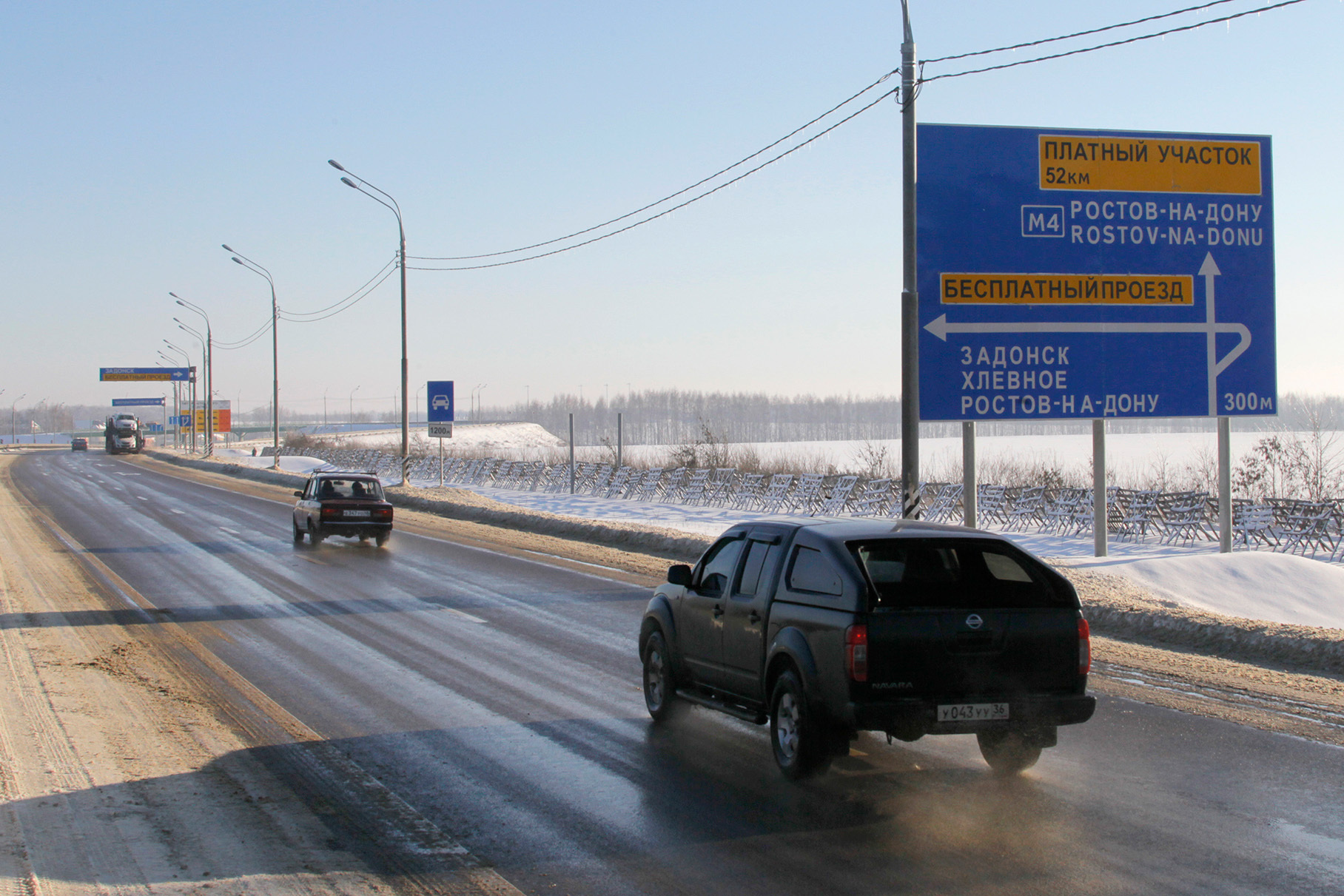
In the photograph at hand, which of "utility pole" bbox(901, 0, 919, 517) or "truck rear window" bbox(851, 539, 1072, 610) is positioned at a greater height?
"utility pole" bbox(901, 0, 919, 517)

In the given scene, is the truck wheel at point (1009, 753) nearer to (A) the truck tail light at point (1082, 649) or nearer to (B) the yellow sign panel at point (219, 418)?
(A) the truck tail light at point (1082, 649)

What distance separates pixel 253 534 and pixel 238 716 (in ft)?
55.2

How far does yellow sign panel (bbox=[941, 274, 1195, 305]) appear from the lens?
15945mm

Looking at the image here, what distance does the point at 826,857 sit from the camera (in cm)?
514

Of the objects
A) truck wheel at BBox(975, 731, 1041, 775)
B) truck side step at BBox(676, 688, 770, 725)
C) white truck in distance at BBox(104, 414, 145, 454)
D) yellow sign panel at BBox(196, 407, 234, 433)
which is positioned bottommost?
Answer: truck wheel at BBox(975, 731, 1041, 775)

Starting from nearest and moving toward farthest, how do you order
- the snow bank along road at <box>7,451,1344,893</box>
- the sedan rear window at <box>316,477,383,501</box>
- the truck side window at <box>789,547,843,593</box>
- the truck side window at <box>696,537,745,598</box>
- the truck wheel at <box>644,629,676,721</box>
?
the snow bank along road at <box>7,451,1344,893</box> < the truck side window at <box>789,547,843,593</box> < the truck side window at <box>696,537,745,598</box> < the truck wheel at <box>644,629,676,721</box> < the sedan rear window at <box>316,477,383,501</box>

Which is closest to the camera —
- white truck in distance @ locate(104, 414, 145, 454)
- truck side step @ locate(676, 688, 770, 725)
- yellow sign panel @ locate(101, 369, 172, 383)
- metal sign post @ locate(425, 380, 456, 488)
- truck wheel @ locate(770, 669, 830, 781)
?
truck wheel @ locate(770, 669, 830, 781)

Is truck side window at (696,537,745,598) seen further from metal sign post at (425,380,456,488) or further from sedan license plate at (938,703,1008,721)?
metal sign post at (425,380,456,488)

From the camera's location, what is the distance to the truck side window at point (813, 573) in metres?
6.24

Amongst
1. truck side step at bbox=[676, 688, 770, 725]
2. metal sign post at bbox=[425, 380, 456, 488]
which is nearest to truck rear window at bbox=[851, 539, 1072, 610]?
truck side step at bbox=[676, 688, 770, 725]

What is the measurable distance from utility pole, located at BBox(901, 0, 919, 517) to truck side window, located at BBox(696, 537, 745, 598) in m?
6.93

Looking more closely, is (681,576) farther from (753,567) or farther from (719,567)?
(753,567)

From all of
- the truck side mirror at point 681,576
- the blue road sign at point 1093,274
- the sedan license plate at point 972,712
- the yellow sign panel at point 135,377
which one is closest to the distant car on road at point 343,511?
the blue road sign at point 1093,274

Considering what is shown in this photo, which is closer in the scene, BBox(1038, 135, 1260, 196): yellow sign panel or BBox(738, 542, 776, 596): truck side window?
BBox(738, 542, 776, 596): truck side window
